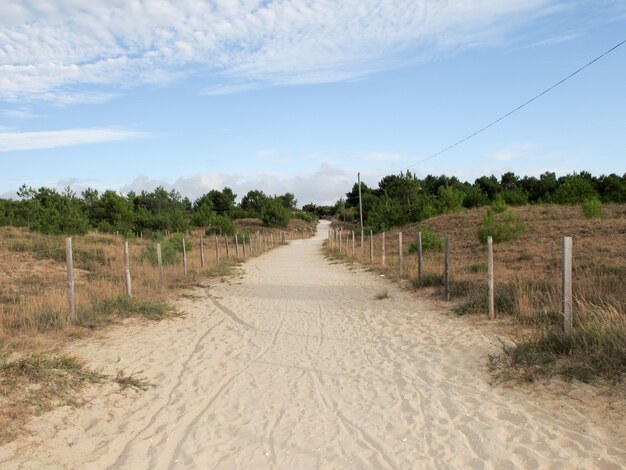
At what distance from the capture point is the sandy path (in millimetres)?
4094

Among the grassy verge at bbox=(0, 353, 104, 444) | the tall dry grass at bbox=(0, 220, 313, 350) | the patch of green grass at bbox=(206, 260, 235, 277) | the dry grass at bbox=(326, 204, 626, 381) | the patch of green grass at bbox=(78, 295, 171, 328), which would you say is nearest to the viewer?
the grassy verge at bbox=(0, 353, 104, 444)

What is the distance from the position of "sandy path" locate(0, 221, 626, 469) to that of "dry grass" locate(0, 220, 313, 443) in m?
0.36

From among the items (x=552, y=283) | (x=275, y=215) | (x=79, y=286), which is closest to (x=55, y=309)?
(x=79, y=286)

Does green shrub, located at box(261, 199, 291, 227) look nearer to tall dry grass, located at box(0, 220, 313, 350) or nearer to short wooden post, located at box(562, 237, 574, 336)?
tall dry grass, located at box(0, 220, 313, 350)

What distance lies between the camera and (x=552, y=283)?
425 inches

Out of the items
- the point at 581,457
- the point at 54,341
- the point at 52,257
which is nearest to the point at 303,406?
the point at 581,457

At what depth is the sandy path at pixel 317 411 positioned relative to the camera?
409 centimetres

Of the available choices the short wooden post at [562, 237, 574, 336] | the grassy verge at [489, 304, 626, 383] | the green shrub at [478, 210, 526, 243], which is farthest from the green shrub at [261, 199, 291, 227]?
the grassy verge at [489, 304, 626, 383]

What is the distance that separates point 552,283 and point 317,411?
7685 mm

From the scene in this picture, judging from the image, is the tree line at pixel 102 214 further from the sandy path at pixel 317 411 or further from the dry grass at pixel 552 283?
the sandy path at pixel 317 411

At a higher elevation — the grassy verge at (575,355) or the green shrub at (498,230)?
the green shrub at (498,230)

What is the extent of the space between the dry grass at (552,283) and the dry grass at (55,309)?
→ 5.43 meters

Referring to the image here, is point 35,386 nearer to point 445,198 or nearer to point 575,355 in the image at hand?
point 575,355

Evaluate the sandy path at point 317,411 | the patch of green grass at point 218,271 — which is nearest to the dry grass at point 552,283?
the sandy path at point 317,411
